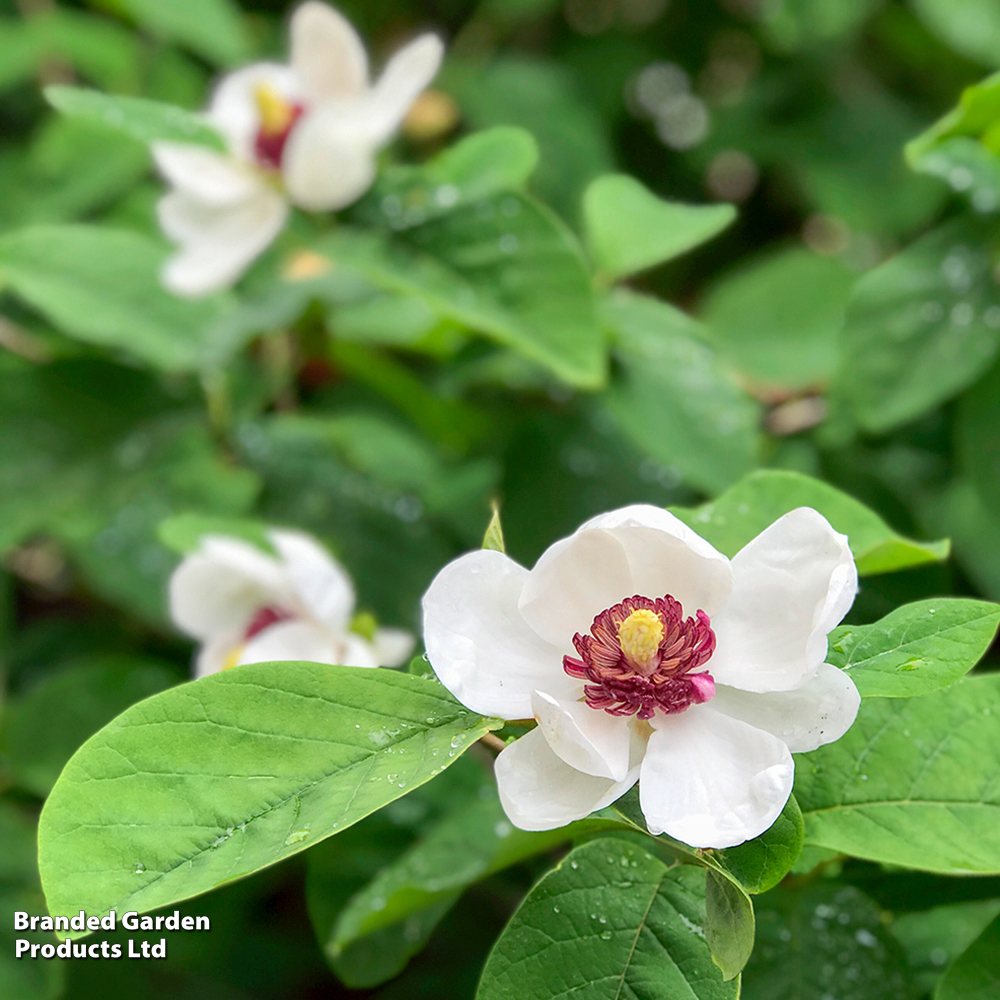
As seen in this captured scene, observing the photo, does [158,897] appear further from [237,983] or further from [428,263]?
[237,983]

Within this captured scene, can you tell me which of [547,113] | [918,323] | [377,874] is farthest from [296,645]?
[547,113]

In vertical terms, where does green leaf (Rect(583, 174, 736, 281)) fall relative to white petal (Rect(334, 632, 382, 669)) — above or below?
above

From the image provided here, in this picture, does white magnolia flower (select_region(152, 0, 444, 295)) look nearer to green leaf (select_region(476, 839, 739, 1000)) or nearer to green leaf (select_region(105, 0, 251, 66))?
green leaf (select_region(105, 0, 251, 66))

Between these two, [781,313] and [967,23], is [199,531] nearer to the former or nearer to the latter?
[781,313]

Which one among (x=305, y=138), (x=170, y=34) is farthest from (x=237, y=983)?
(x=170, y=34)

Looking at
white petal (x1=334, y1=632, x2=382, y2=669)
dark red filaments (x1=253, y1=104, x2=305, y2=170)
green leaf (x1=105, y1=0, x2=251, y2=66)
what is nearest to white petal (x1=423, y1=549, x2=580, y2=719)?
white petal (x1=334, y1=632, x2=382, y2=669)

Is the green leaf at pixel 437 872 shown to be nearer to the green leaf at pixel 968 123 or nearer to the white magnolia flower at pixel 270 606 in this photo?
the white magnolia flower at pixel 270 606

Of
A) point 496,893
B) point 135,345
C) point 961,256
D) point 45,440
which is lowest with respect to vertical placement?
point 496,893
